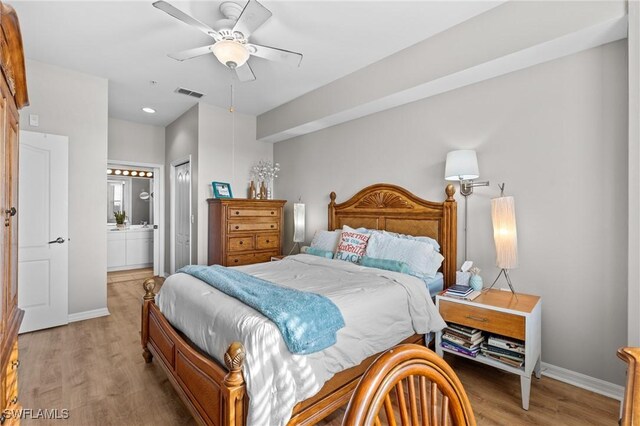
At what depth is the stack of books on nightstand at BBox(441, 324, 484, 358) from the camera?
2.36m

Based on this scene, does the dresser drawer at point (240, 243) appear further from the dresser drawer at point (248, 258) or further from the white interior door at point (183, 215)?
the white interior door at point (183, 215)

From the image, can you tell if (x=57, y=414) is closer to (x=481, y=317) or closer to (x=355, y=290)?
(x=355, y=290)

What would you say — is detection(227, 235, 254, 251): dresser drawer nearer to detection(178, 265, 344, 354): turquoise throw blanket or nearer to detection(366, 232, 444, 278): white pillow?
detection(366, 232, 444, 278): white pillow

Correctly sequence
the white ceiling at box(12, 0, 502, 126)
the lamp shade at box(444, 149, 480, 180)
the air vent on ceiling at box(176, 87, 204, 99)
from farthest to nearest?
the air vent on ceiling at box(176, 87, 204, 99), the lamp shade at box(444, 149, 480, 180), the white ceiling at box(12, 0, 502, 126)

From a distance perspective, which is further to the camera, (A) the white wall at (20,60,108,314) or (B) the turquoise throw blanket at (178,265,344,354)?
(A) the white wall at (20,60,108,314)

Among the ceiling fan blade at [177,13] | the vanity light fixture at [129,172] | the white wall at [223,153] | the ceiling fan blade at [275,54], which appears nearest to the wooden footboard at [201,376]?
the ceiling fan blade at [177,13]

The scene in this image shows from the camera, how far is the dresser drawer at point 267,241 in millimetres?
4523

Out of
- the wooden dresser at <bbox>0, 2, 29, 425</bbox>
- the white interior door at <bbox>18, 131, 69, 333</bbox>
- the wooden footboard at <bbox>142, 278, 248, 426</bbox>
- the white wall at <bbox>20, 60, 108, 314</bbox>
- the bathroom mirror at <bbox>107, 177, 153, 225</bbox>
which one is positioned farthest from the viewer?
the bathroom mirror at <bbox>107, 177, 153, 225</bbox>

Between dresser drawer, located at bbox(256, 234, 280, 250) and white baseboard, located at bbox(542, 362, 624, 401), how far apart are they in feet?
11.2

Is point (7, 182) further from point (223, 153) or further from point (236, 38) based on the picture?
point (223, 153)

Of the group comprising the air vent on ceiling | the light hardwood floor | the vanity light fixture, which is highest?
the air vent on ceiling

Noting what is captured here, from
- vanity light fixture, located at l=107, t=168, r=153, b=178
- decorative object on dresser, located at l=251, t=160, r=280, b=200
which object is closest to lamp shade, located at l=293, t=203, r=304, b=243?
decorative object on dresser, located at l=251, t=160, r=280, b=200

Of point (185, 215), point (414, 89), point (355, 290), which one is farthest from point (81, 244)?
point (414, 89)

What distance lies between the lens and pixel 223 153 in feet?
15.7
